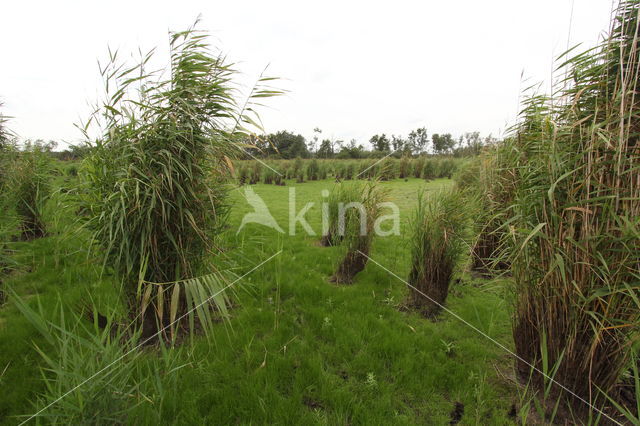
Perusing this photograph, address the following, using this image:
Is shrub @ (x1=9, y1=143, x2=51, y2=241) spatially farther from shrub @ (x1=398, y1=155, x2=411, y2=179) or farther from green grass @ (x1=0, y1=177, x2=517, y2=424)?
shrub @ (x1=398, y1=155, x2=411, y2=179)

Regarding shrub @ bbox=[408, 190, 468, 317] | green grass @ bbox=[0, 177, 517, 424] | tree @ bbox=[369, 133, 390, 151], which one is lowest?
green grass @ bbox=[0, 177, 517, 424]

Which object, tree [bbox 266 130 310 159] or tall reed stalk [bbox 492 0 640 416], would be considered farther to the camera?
tree [bbox 266 130 310 159]

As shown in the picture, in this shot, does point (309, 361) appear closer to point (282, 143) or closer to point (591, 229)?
point (591, 229)

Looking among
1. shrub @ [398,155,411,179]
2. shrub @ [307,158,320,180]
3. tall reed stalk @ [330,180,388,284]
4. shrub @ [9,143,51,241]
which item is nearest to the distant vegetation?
tall reed stalk @ [330,180,388,284]

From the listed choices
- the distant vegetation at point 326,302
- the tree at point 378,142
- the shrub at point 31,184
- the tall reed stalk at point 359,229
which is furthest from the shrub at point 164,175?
the tree at point 378,142

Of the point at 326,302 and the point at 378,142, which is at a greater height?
the point at 378,142

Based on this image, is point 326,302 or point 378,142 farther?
point 378,142

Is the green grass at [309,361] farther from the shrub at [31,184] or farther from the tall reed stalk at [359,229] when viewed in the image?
the shrub at [31,184]

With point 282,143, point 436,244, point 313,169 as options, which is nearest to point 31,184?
point 282,143

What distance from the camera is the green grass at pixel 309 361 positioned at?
5.87ft

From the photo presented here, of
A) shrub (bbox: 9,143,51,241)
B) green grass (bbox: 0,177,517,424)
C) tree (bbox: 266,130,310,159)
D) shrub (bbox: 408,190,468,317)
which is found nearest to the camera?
green grass (bbox: 0,177,517,424)

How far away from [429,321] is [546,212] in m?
1.71

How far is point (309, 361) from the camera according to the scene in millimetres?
2219

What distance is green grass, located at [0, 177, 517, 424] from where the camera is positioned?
5.87 ft
